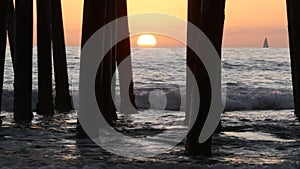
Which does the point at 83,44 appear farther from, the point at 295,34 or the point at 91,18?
the point at 295,34

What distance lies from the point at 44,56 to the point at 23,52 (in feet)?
5.28

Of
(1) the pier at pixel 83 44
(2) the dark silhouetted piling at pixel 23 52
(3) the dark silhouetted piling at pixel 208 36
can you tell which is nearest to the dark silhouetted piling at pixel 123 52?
(1) the pier at pixel 83 44

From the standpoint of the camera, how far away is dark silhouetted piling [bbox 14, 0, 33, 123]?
8.36 metres

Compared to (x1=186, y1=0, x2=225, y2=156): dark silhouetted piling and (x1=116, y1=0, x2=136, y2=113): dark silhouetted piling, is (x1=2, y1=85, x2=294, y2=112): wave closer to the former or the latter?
(x1=116, y1=0, x2=136, y2=113): dark silhouetted piling

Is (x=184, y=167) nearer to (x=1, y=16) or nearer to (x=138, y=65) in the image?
(x=1, y=16)

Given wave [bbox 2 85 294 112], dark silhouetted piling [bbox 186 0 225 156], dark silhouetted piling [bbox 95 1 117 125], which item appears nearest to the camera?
dark silhouetted piling [bbox 186 0 225 156]

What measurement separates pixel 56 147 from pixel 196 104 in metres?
2.04

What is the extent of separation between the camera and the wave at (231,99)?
16.6 meters

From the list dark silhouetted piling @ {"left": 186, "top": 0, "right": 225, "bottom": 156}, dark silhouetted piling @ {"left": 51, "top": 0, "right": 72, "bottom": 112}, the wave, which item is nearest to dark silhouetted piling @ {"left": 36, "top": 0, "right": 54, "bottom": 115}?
dark silhouetted piling @ {"left": 51, "top": 0, "right": 72, "bottom": 112}

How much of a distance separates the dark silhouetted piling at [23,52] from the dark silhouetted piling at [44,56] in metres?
1.15

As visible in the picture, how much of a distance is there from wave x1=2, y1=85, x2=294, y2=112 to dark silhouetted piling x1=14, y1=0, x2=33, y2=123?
268 inches

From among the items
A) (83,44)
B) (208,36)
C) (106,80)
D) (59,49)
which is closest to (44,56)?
(59,49)

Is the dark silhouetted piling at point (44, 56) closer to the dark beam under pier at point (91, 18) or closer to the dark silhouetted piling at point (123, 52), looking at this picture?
the dark silhouetted piling at point (123, 52)

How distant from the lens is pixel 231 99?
18000 mm
